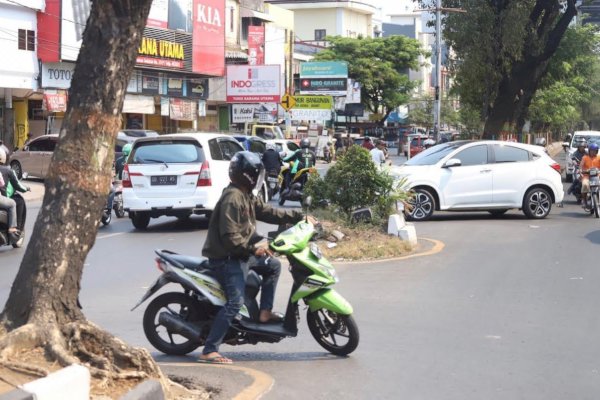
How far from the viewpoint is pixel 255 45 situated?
186ft

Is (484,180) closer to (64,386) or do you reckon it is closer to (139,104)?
(64,386)

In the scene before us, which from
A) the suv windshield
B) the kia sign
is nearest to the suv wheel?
the suv windshield

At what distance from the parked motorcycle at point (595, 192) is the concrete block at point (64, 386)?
638 inches

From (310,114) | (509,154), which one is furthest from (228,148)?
(310,114)

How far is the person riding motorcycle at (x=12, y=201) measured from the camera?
14.0 m

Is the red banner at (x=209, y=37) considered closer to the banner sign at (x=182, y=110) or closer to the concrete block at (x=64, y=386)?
the banner sign at (x=182, y=110)

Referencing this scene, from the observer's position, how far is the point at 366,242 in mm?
13906

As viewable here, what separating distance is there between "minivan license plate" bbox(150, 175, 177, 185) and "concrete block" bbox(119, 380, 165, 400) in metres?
11.4

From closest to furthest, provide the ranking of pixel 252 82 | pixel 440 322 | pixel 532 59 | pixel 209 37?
pixel 440 322 → pixel 532 59 → pixel 209 37 → pixel 252 82

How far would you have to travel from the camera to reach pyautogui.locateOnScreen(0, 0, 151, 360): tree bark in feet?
19.5

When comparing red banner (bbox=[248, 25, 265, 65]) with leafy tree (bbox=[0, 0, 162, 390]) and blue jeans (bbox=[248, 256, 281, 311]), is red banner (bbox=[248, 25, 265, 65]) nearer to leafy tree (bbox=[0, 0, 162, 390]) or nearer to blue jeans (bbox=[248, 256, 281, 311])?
blue jeans (bbox=[248, 256, 281, 311])

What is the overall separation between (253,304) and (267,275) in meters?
0.27

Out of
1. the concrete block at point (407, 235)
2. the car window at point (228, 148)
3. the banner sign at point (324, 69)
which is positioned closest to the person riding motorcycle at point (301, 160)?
the car window at point (228, 148)

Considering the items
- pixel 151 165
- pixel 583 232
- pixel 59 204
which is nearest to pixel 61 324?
pixel 59 204
